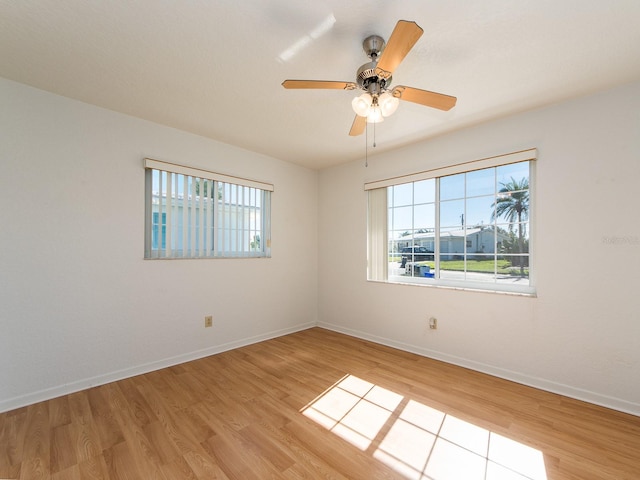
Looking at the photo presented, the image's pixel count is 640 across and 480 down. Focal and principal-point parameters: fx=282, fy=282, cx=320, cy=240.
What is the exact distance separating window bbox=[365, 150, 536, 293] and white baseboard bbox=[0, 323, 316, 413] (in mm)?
1999

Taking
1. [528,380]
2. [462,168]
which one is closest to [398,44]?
[462,168]

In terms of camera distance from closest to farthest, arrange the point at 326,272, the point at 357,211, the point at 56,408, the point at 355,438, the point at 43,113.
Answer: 1. the point at 355,438
2. the point at 56,408
3. the point at 43,113
4. the point at 357,211
5. the point at 326,272

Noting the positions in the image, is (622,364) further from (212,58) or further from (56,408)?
(56,408)

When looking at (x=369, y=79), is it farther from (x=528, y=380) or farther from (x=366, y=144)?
(x=528, y=380)

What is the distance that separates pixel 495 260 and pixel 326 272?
7.65 ft

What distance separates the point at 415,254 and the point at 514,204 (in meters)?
1.17

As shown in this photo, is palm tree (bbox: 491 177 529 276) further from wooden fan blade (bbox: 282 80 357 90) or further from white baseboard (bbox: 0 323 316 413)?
white baseboard (bbox: 0 323 316 413)

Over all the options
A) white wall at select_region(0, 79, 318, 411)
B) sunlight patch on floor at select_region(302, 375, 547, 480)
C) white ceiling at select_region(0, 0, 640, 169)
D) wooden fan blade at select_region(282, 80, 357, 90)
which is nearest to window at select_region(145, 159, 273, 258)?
white wall at select_region(0, 79, 318, 411)

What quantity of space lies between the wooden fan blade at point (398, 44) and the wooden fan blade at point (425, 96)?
154 millimetres

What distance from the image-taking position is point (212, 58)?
6.31 feet

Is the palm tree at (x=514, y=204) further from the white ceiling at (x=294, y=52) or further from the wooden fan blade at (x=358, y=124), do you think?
the wooden fan blade at (x=358, y=124)

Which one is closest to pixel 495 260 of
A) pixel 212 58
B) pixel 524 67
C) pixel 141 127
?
pixel 524 67

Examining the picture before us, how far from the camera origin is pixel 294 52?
1.85 meters

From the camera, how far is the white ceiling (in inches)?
60.6
